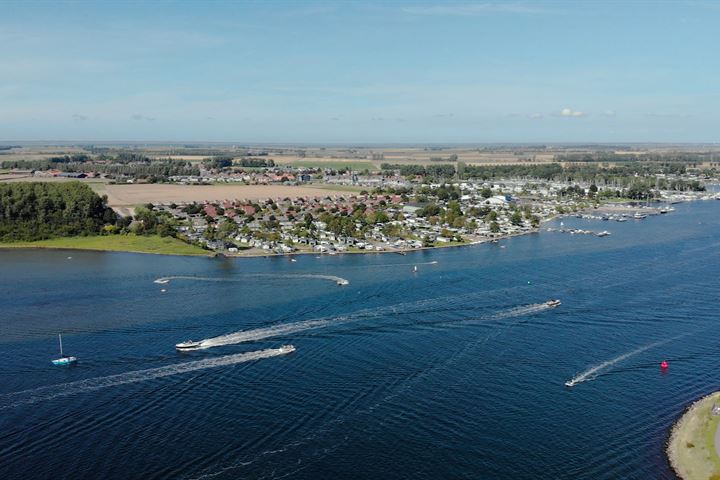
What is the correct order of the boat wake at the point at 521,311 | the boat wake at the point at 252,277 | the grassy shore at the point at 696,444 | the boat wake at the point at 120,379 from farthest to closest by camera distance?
the boat wake at the point at 252,277, the boat wake at the point at 521,311, the boat wake at the point at 120,379, the grassy shore at the point at 696,444

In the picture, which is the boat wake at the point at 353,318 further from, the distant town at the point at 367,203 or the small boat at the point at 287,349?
the distant town at the point at 367,203

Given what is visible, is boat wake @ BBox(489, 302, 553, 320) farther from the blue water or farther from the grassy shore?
the grassy shore

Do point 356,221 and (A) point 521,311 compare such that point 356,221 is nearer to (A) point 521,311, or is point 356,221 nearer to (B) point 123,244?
(B) point 123,244

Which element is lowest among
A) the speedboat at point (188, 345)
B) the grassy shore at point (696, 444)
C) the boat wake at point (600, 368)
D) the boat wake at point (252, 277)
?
the grassy shore at point (696, 444)

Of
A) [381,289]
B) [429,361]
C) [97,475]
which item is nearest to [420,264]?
[381,289]

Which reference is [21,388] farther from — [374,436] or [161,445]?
[374,436]

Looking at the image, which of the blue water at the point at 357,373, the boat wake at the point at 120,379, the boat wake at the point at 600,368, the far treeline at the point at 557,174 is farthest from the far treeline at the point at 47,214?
the far treeline at the point at 557,174
